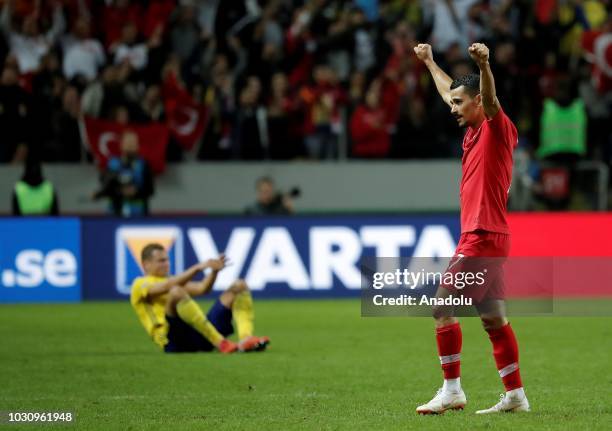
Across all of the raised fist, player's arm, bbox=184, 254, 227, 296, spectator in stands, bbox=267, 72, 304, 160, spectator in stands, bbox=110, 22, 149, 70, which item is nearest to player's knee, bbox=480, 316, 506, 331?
the raised fist

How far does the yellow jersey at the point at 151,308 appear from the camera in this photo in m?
12.5

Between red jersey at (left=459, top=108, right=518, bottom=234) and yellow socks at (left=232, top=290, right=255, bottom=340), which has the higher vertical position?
red jersey at (left=459, top=108, right=518, bottom=234)

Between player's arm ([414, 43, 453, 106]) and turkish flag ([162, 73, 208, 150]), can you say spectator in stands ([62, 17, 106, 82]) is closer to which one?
turkish flag ([162, 73, 208, 150])

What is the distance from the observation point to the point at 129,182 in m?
19.2

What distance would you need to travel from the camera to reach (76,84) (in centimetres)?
2059

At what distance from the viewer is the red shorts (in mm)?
8164

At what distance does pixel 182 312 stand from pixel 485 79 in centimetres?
533

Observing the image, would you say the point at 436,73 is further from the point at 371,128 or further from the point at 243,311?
the point at 371,128

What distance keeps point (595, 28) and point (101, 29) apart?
321 inches

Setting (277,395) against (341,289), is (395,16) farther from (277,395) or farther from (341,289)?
(277,395)

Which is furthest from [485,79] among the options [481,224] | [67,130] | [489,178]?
[67,130]

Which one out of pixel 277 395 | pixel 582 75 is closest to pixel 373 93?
pixel 582 75

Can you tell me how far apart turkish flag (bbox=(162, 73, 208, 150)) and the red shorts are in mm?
12633

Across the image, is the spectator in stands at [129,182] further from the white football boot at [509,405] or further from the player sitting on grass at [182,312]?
the white football boot at [509,405]
